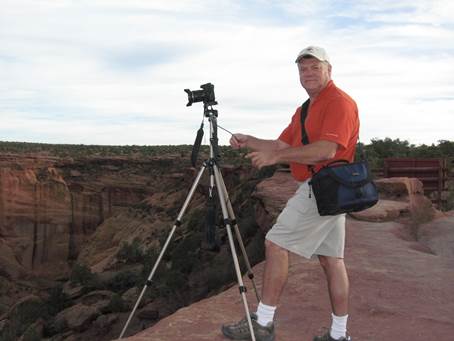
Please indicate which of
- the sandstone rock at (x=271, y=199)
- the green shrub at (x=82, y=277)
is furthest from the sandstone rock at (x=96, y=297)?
the sandstone rock at (x=271, y=199)

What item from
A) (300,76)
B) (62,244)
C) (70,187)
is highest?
(300,76)

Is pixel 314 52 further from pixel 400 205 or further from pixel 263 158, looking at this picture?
pixel 400 205

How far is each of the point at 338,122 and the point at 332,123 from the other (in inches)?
1.5

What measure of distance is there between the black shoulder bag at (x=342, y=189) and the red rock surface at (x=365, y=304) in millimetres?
1328

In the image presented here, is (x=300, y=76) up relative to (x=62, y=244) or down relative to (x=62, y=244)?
up

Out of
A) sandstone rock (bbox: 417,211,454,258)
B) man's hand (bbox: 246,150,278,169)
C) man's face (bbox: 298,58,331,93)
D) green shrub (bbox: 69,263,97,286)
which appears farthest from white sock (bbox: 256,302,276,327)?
green shrub (bbox: 69,263,97,286)

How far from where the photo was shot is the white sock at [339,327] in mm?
3758

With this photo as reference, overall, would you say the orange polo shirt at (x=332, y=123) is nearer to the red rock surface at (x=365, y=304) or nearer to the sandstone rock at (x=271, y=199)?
the red rock surface at (x=365, y=304)

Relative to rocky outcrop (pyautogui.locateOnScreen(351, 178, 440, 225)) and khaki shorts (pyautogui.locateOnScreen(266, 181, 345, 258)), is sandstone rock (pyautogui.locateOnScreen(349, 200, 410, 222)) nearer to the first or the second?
rocky outcrop (pyautogui.locateOnScreen(351, 178, 440, 225))

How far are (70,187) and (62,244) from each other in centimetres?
439

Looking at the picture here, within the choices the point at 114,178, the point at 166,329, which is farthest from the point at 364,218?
the point at 114,178

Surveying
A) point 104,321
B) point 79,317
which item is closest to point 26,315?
point 79,317

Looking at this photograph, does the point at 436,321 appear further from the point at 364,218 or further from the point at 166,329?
the point at 364,218

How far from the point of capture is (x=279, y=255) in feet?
11.9
